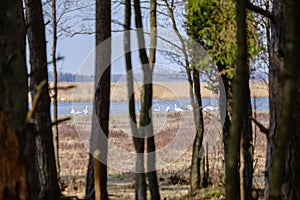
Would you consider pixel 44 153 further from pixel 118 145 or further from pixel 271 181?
pixel 271 181

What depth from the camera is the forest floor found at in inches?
379

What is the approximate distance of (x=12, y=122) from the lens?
164 centimetres

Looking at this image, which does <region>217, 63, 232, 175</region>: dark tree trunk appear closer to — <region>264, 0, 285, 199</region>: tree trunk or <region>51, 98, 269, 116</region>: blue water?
<region>51, 98, 269, 116</region>: blue water

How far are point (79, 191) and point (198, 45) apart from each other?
356 cm

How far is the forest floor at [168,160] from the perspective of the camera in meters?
9.63

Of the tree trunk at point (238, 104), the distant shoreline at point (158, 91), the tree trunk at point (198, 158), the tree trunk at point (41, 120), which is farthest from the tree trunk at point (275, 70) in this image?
the tree trunk at point (198, 158)

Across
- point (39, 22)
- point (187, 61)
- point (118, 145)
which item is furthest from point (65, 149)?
point (39, 22)

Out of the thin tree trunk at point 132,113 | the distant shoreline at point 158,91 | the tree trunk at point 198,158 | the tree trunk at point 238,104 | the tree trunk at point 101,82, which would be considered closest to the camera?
the tree trunk at point 238,104

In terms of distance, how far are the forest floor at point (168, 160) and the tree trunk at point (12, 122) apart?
24.1 ft

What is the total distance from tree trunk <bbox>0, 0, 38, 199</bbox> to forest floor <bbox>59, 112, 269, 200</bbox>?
7.34 meters

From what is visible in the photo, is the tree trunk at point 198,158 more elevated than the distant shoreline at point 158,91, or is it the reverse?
the distant shoreline at point 158,91

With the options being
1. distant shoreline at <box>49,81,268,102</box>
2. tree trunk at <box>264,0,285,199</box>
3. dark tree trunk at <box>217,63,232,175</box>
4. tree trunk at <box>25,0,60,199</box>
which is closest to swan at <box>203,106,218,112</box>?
distant shoreline at <box>49,81,268,102</box>

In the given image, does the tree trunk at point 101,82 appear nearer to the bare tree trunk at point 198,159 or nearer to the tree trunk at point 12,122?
the bare tree trunk at point 198,159

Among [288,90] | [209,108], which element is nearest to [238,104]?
[288,90]
